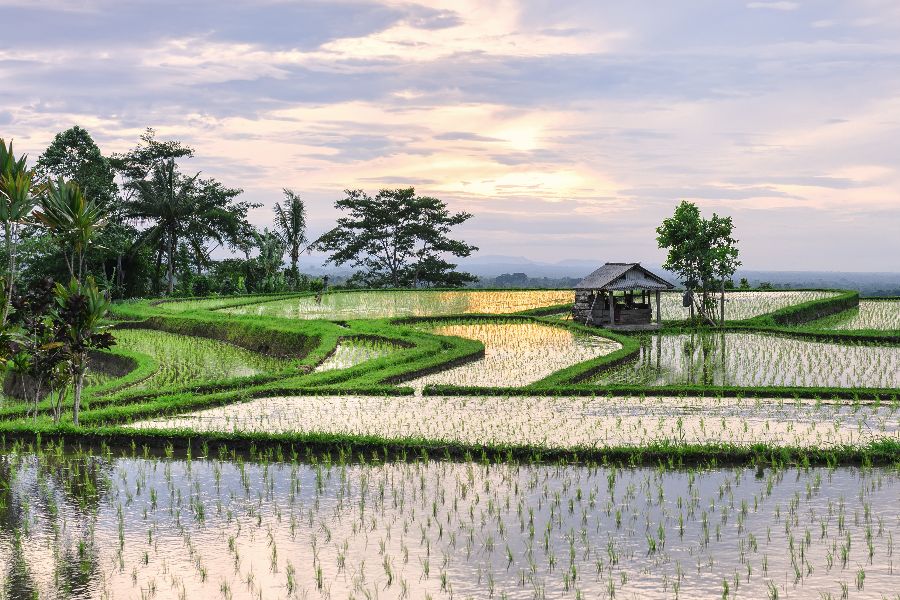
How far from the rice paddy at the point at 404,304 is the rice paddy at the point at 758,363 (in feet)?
32.1

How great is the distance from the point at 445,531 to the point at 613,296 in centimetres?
1795

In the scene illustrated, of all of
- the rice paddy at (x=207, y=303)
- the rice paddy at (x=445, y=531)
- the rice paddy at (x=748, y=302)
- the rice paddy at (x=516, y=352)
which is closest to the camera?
the rice paddy at (x=445, y=531)

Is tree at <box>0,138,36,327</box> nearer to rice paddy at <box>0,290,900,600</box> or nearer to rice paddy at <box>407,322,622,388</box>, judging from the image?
rice paddy at <box>0,290,900,600</box>

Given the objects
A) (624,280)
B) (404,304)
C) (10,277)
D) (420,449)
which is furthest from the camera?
(404,304)

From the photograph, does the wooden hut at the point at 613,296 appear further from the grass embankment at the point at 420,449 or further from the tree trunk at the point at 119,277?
the tree trunk at the point at 119,277

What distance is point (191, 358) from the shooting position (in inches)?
768

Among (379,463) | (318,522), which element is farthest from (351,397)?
(318,522)

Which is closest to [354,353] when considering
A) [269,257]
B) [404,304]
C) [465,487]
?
[465,487]

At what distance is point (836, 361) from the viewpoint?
17.7m

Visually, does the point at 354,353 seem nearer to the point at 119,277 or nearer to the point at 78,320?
the point at 78,320

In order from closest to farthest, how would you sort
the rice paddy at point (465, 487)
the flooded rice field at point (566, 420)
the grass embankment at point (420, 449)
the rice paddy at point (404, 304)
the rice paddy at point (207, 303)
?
1. the rice paddy at point (465, 487)
2. the grass embankment at point (420, 449)
3. the flooded rice field at point (566, 420)
4. the rice paddy at point (404, 304)
5. the rice paddy at point (207, 303)

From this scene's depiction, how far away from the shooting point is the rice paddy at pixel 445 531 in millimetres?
6340

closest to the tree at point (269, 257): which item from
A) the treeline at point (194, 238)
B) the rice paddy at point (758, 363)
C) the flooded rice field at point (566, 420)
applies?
the treeline at point (194, 238)

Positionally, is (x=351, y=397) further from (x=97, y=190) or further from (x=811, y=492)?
(x=97, y=190)
